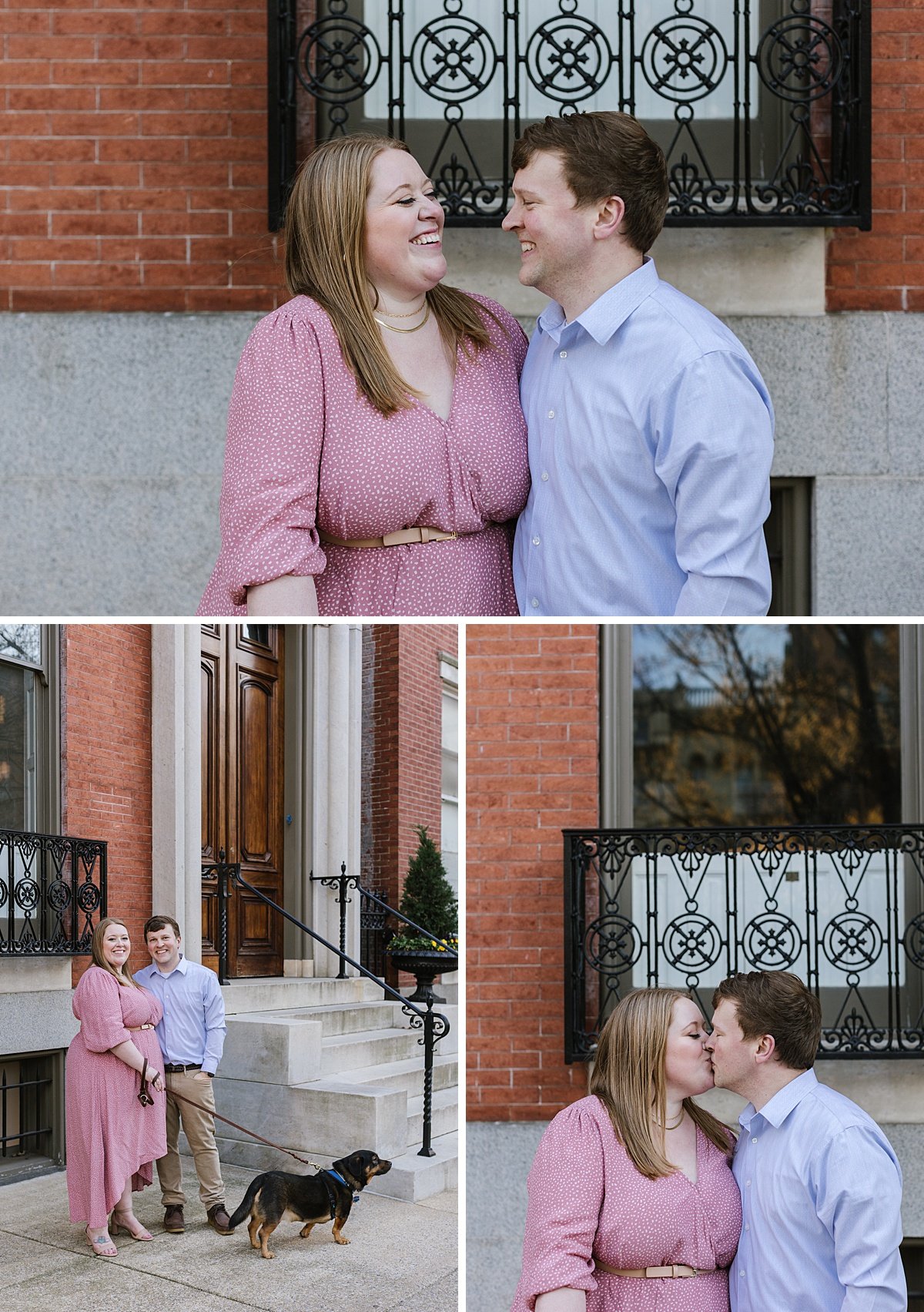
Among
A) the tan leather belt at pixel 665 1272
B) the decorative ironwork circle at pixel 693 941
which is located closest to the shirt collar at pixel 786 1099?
the tan leather belt at pixel 665 1272

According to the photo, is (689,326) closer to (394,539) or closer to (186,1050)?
(394,539)

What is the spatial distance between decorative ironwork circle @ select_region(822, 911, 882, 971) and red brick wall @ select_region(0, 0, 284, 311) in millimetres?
3395

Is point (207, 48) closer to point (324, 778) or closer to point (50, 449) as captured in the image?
point (50, 449)

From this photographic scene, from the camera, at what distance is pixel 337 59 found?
19.6ft

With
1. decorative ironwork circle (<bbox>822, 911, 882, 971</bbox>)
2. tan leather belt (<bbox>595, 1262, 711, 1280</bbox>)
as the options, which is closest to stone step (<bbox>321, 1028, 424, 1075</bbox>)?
tan leather belt (<bbox>595, 1262, 711, 1280</bbox>)

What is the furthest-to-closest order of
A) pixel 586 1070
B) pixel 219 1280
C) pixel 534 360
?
pixel 586 1070
pixel 534 360
pixel 219 1280

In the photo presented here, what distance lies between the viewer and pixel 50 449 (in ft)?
19.3

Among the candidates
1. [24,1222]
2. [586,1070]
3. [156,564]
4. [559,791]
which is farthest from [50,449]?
[24,1222]

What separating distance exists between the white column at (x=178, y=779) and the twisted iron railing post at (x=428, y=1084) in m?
0.46

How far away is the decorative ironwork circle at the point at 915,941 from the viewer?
560 cm

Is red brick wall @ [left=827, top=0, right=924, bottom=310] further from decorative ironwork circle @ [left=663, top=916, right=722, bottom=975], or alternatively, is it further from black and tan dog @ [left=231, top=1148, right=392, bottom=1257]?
black and tan dog @ [left=231, top=1148, right=392, bottom=1257]

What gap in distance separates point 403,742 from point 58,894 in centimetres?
72

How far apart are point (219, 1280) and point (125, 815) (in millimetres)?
869

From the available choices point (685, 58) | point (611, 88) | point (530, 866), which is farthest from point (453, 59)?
point (530, 866)
